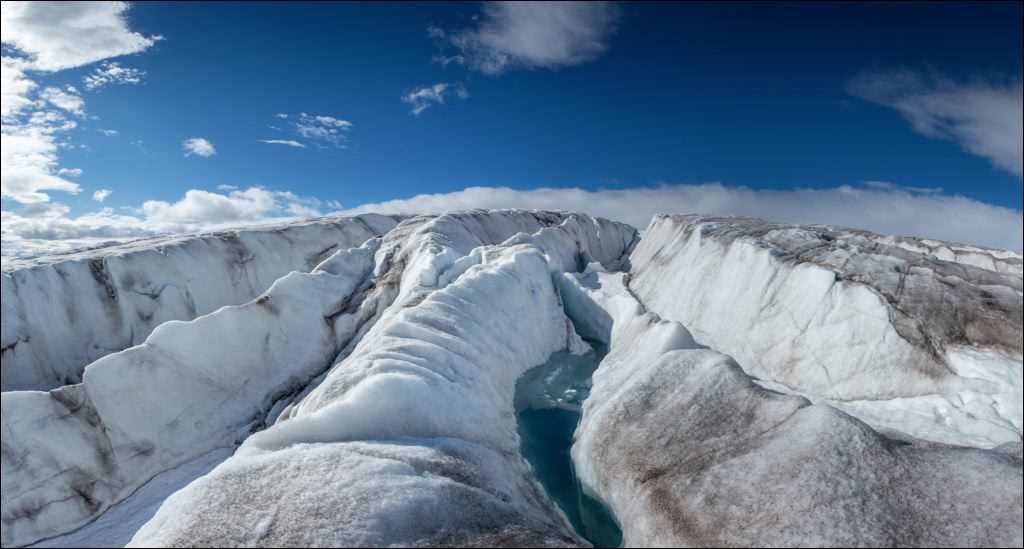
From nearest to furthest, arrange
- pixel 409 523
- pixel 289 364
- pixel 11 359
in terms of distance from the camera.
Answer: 1. pixel 409 523
2. pixel 289 364
3. pixel 11 359

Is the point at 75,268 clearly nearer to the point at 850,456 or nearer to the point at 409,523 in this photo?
the point at 409,523

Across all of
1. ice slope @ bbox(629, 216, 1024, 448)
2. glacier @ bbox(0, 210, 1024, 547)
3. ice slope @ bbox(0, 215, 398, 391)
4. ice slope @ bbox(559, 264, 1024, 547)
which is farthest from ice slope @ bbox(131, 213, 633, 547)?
ice slope @ bbox(0, 215, 398, 391)

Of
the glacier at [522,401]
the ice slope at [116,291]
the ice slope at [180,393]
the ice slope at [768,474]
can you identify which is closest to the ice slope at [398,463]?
the glacier at [522,401]

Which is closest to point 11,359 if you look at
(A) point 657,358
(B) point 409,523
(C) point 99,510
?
(C) point 99,510

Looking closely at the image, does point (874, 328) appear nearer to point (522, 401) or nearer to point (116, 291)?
point (522, 401)

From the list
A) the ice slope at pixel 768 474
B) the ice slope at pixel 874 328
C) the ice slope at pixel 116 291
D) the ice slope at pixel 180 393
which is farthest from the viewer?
the ice slope at pixel 116 291

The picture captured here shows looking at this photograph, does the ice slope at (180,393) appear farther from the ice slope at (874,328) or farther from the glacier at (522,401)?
the ice slope at (874,328)
